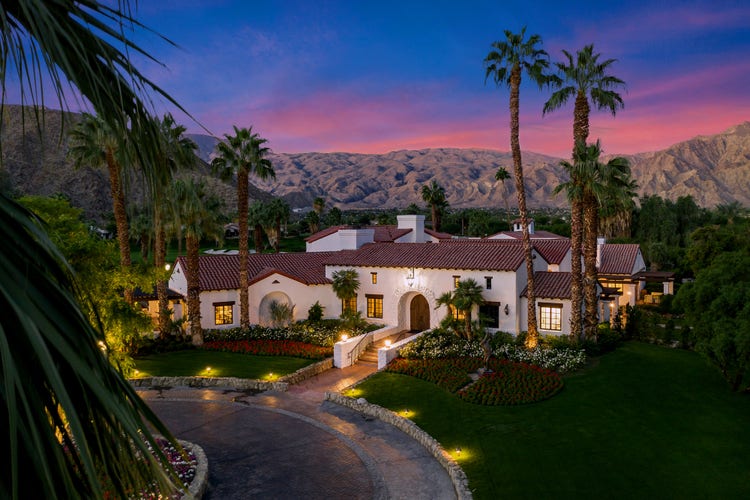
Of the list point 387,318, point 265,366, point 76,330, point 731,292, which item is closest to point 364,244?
point 387,318

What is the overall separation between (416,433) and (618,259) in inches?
1374

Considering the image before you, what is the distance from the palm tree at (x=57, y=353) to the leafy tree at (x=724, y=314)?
73.0ft

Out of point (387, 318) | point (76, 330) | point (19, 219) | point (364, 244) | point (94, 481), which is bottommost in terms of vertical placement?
point (387, 318)

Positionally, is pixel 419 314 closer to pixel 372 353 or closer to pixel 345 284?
pixel 345 284

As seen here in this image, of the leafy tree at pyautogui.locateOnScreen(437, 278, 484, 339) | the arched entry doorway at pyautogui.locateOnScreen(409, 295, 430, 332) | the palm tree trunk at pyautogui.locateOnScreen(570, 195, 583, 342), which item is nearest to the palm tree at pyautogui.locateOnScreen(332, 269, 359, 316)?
the arched entry doorway at pyautogui.locateOnScreen(409, 295, 430, 332)

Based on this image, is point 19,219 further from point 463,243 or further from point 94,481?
point 463,243

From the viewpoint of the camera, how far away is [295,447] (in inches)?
674

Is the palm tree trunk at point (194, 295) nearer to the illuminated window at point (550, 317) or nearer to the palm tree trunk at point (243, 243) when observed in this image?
the palm tree trunk at point (243, 243)

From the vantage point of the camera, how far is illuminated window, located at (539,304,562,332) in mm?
29234

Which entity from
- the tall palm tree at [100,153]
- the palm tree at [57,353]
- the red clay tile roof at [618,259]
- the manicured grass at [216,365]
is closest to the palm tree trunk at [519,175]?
the manicured grass at [216,365]

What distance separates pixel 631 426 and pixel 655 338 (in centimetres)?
1491

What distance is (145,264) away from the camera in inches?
760

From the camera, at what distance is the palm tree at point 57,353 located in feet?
4.82

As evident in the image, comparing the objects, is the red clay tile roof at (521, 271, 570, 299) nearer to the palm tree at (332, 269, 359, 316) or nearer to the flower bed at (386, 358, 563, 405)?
the flower bed at (386, 358, 563, 405)
